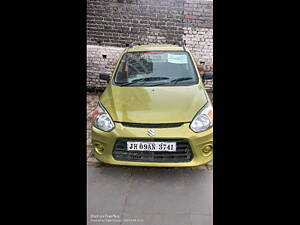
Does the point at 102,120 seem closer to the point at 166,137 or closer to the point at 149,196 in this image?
the point at 166,137

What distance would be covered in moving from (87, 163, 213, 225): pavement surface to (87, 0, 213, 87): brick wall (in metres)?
1.24

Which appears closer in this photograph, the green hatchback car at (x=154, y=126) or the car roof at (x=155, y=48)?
the green hatchback car at (x=154, y=126)

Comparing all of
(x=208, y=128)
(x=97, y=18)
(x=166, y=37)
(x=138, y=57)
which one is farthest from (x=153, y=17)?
(x=208, y=128)

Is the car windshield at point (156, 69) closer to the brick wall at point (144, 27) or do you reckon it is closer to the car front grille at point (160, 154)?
the brick wall at point (144, 27)

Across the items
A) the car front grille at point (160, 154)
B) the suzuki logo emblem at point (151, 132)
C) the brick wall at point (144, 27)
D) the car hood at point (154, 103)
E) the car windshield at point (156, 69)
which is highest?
the brick wall at point (144, 27)

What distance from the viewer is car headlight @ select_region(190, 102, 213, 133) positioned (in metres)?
2.26

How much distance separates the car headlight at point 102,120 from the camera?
231cm

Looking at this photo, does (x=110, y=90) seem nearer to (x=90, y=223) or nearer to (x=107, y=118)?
(x=107, y=118)

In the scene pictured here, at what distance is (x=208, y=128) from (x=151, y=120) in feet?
1.94

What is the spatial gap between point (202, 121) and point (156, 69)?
3.51ft

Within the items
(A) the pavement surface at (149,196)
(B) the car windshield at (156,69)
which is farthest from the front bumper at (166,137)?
(B) the car windshield at (156,69)

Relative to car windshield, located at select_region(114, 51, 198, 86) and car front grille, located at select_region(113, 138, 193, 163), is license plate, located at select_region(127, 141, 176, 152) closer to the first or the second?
car front grille, located at select_region(113, 138, 193, 163)

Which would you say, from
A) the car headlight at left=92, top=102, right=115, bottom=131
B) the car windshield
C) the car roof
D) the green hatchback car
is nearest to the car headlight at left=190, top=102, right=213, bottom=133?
the green hatchback car

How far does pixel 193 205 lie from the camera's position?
82.7 inches
